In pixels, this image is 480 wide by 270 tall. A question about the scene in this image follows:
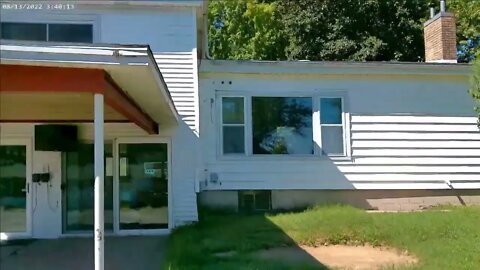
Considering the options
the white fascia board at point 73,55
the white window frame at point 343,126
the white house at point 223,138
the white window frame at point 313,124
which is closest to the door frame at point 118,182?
the white house at point 223,138

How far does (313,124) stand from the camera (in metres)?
12.3

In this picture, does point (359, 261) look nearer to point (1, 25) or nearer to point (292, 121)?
point (292, 121)

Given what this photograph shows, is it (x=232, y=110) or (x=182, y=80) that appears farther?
(x=232, y=110)

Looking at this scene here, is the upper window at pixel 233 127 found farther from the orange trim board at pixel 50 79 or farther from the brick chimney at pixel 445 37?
the orange trim board at pixel 50 79

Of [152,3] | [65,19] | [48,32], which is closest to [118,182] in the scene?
[48,32]

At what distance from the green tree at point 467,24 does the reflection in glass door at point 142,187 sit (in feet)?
55.3

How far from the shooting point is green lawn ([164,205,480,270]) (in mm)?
7379

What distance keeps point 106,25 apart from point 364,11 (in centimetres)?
1649

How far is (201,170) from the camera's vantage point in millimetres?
11781

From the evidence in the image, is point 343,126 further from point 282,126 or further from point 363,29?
point 363,29

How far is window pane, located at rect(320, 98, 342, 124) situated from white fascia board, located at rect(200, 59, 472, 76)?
676 mm

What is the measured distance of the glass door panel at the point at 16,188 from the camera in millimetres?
10094

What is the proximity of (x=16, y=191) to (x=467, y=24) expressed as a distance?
21.5 meters

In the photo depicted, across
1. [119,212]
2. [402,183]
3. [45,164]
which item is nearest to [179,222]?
[119,212]
